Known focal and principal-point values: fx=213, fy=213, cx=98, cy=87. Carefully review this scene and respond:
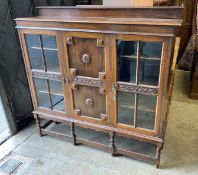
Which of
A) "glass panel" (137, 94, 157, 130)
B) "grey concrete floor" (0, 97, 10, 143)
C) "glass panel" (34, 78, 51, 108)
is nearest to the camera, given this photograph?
"glass panel" (137, 94, 157, 130)

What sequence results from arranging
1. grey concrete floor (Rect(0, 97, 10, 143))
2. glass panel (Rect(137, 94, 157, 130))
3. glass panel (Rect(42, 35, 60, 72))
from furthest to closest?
grey concrete floor (Rect(0, 97, 10, 143)), glass panel (Rect(42, 35, 60, 72)), glass panel (Rect(137, 94, 157, 130))

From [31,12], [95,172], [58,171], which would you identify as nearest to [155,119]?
[95,172]

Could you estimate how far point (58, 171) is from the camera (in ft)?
6.58

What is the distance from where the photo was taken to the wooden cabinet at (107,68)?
1.61 metres

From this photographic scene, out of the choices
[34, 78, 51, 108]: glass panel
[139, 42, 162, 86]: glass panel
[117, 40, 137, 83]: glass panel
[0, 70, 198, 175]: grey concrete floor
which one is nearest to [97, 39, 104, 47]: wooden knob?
[117, 40, 137, 83]: glass panel

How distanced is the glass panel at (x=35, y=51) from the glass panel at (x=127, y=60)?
79 cm

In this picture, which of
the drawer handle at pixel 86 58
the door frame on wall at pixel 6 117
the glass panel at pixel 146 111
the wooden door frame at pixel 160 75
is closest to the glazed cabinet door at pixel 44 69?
the drawer handle at pixel 86 58

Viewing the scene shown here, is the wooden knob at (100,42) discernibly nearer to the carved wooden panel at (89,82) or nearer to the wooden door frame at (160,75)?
the wooden door frame at (160,75)

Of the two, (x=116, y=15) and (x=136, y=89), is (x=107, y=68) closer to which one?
(x=136, y=89)

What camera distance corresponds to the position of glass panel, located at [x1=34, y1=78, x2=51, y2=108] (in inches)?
85.5

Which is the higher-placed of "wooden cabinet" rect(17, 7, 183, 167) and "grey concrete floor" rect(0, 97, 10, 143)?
"wooden cabinet" rect(17, 7, 183, 167)

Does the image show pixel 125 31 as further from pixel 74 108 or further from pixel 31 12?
pixel 31 12

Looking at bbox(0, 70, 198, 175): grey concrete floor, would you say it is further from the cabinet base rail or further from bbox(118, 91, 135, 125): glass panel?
bbox(118, 91, 135, 125): glass panel

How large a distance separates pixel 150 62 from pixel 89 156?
1148mm
